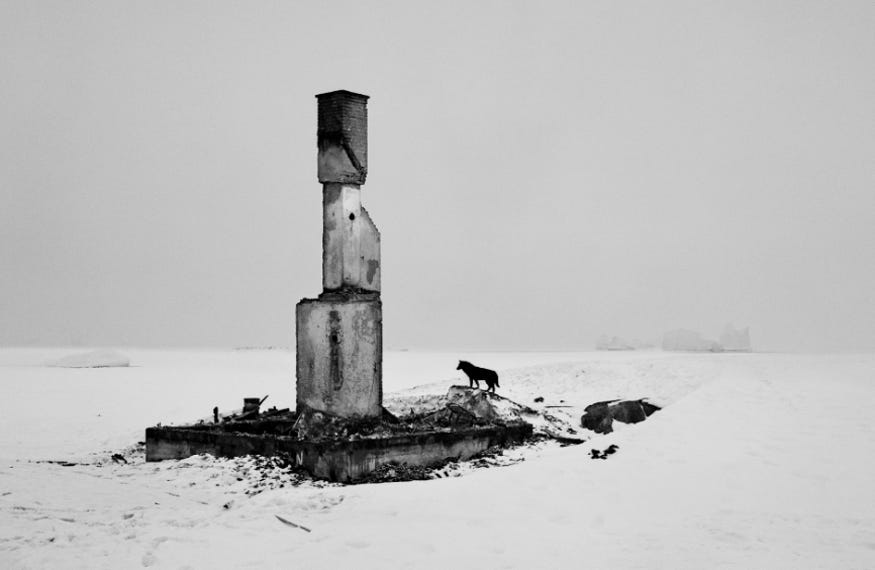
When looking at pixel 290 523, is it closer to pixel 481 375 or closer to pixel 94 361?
pixel 481 375

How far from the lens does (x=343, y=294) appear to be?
13.6 m

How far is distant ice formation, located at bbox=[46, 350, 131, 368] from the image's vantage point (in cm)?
2912

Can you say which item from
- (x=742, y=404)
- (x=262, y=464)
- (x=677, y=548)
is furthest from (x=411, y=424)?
(x=677, y=548)

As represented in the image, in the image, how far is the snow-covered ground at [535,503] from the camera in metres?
7.75

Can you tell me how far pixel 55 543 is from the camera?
Answer: 7867 millimetres

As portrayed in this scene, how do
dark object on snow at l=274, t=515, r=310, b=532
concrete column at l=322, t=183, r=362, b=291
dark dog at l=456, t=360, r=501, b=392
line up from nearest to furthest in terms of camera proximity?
dark object on snow at l=274, t=515, r=310, b=532
concrete column at l=322, t=183, r=362, b=291
dark dog at l=456, t=360, r=501, b=392

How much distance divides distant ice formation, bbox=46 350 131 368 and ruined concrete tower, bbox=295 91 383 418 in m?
18.1

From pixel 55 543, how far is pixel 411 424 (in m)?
7.13

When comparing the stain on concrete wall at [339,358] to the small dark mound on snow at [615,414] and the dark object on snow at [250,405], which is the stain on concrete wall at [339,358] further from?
the small dark mound on snow at [615,414]

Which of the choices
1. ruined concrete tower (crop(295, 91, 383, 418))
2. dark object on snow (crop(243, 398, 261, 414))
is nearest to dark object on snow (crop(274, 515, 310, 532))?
ruined concrete tower (crop(295, 91, 383, 418))

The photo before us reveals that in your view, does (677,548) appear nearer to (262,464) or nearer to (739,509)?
(739,509)

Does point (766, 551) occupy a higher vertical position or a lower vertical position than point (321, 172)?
lower

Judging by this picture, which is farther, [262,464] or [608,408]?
[608,408]

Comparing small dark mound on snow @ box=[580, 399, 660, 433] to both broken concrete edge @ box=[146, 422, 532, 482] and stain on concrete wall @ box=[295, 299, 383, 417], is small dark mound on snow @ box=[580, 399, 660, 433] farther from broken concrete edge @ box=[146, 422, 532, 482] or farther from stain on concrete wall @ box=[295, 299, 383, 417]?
stain on concrete wall @ box=[295, 299, 383, 417]
